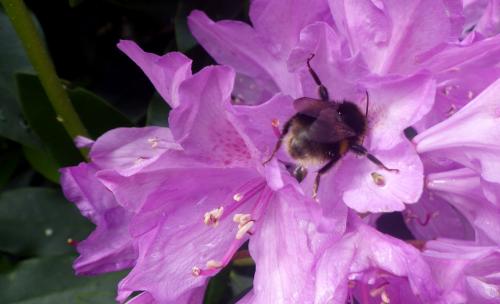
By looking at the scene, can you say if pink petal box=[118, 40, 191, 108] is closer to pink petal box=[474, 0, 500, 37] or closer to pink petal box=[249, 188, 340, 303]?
pink petal box=[249, 188, 340, 303]

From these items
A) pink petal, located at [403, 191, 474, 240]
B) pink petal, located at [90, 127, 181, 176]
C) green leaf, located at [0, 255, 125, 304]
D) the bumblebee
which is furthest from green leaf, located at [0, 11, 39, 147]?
pink petal, located at [403, 191, 474, 240]

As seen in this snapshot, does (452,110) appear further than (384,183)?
Yes

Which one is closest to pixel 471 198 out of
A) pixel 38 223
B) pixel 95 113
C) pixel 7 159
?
pixel 95 113

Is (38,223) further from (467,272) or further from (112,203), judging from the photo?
(467,272)

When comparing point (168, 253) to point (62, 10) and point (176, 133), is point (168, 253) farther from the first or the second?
point (62, 10)

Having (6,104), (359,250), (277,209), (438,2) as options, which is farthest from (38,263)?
(438,2)

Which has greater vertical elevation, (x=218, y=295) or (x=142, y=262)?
(x=142, y=262)

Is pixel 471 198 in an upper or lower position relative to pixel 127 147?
lower
